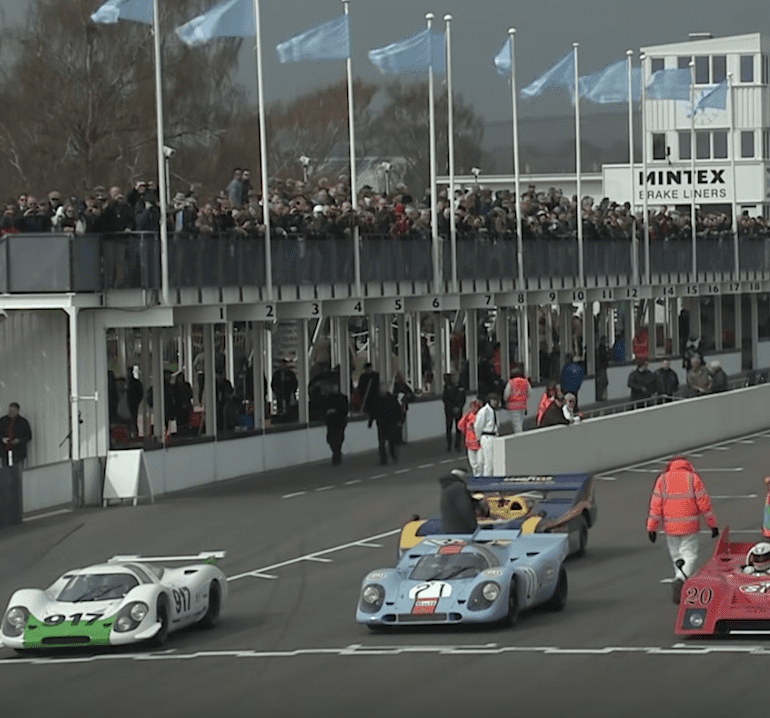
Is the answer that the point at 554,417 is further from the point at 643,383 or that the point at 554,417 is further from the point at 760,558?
the point at 760,558

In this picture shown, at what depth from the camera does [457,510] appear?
24188 mm

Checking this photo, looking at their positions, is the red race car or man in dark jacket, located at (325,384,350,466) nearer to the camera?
the red race car

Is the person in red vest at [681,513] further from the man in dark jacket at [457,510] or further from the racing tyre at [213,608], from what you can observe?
the racing tyre at [213,608]

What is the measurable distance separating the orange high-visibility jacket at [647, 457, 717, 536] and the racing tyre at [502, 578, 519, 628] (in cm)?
165

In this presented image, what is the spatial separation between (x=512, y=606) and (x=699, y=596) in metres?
2.23

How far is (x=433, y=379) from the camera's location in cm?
4753

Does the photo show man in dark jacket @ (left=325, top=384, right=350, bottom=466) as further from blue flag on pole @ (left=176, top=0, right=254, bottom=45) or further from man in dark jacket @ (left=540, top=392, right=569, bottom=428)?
blue flag on pole @ (left=176, top=0, right=254, bottom=45)

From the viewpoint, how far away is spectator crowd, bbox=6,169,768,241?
33562mm

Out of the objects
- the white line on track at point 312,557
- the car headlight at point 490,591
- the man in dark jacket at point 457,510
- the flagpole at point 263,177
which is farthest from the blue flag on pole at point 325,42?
the car headlight at point 490,591

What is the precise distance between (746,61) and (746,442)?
40387 mm

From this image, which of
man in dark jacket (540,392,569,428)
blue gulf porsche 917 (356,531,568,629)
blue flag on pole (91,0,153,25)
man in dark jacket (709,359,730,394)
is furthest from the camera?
man in dark jacket (709,359,730,394)

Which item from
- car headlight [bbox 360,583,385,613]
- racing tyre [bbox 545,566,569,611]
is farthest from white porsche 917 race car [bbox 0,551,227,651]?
racing tyre [bbox 545,566,569,611]

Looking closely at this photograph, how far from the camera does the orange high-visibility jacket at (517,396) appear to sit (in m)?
39.8

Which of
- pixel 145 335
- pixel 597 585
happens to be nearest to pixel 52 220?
pixel 145 335
